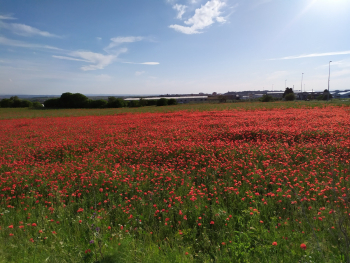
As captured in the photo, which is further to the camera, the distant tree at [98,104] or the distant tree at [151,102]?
the distant tree at [151,102]

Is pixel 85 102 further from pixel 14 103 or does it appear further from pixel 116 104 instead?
pixel 14 103

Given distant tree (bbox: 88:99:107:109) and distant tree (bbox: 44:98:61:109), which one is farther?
distant tree (bbox: 44:98:61:109)

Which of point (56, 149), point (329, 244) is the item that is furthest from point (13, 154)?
point (329, 244)

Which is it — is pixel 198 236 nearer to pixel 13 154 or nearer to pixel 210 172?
pixel 210 172

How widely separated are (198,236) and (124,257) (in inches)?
51.4

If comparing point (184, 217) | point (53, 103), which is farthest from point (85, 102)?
point (184, 217)

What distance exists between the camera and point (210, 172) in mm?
6094

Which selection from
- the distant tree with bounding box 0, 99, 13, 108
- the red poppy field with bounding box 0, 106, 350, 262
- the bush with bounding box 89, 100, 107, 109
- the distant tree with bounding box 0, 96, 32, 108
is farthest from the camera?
the distant tree with bounding box 0, 96, 32, 108

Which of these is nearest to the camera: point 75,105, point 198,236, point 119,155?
point 198,236

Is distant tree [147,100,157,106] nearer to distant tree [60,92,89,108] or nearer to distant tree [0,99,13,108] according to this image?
distant tree [60,92,89,108]

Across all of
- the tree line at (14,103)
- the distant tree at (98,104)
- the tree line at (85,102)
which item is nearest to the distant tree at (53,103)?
the tree line at (85,102)

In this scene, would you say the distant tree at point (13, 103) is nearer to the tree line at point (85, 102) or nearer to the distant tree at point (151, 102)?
the tree line at point (85, 102)

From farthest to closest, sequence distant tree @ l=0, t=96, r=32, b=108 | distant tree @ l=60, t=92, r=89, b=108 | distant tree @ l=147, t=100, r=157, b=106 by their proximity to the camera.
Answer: distant tree @ l=0, t=96, r=32, b=108
distant tree @ l=147, t=100, r=157, b=106
distant tree @ l=60, t=92, r=89, b=108

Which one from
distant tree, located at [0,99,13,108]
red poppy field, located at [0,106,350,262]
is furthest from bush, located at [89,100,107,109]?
red poppy field, located at [0,106,350,262]
